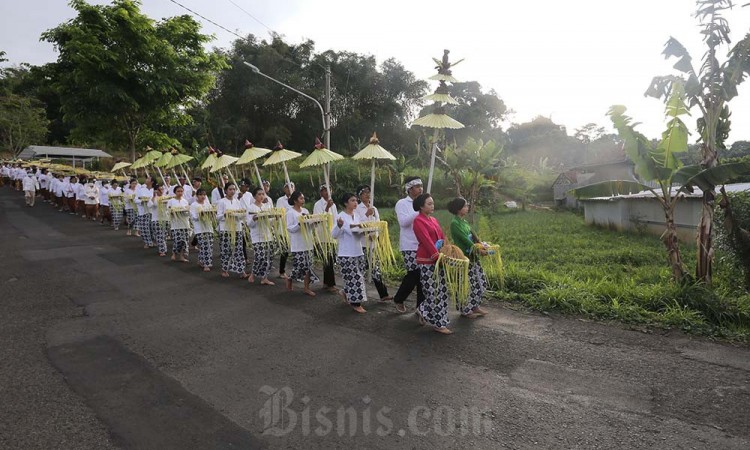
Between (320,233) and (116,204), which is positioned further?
(116,204)

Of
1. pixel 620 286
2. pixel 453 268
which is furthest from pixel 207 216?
pixel 620 286

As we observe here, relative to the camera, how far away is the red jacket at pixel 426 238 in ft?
18.5

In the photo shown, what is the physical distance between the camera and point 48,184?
2144cm

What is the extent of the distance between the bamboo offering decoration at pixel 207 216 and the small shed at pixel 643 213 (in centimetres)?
1017

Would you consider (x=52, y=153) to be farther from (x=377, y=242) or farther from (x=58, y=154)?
(x=377, y=242)

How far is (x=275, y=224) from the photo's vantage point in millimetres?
8258

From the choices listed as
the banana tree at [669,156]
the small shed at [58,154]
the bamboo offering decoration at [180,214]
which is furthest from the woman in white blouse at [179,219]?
the small shed at [58,154]

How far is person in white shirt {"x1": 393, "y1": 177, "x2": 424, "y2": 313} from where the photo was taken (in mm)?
6293

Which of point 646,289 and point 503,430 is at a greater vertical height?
point 646,289

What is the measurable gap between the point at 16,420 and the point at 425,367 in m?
3.28

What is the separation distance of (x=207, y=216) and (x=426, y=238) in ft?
17.1

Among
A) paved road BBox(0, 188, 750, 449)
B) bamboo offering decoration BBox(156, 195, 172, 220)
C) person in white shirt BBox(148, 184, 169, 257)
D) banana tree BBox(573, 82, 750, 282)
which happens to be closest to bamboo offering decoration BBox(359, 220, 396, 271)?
paved road BBox(0, 188, 750, 449)

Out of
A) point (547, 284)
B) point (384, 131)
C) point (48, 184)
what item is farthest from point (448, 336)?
point (384, 131)

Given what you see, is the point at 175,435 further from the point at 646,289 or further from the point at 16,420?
the point at 646,289
